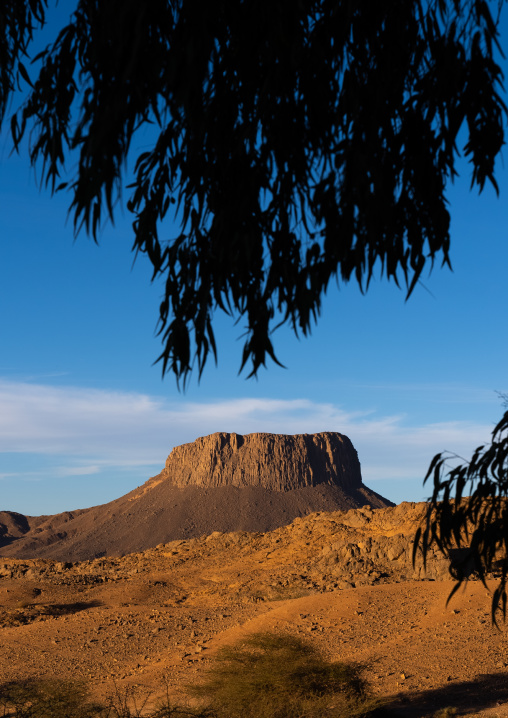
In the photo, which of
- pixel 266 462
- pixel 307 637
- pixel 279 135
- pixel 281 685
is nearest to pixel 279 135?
pixel 279 135

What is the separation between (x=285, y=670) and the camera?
1413 cm

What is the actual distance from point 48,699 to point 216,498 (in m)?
75.8

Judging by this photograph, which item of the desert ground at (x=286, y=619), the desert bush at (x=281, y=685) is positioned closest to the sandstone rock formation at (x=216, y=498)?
the desert ground at (x=286, y=619)

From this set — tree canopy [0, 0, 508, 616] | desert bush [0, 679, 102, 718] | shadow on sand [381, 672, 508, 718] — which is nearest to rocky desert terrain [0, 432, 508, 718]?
shadow on sand [381, 672, 508, 718]

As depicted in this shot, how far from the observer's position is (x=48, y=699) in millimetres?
13938

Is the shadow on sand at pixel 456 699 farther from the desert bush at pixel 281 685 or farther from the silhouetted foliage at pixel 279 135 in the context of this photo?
the silhouetted foliage at pixel 279 135

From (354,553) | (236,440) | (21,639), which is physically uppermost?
(236,440)

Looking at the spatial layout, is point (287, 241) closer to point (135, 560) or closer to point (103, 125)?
point (103, 125)

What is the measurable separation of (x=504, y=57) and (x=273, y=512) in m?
83.0

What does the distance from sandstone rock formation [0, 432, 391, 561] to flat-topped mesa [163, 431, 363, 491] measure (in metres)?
0.14

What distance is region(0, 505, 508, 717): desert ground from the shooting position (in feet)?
49.7

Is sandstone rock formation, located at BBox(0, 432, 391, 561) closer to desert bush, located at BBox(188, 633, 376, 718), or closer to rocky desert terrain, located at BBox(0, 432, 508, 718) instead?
rocky desert terrain, located at BBox(0, 432, 508, 718)

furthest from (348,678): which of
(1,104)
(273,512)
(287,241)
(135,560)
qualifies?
(273,512)

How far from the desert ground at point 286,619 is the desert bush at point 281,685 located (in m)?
0.81
